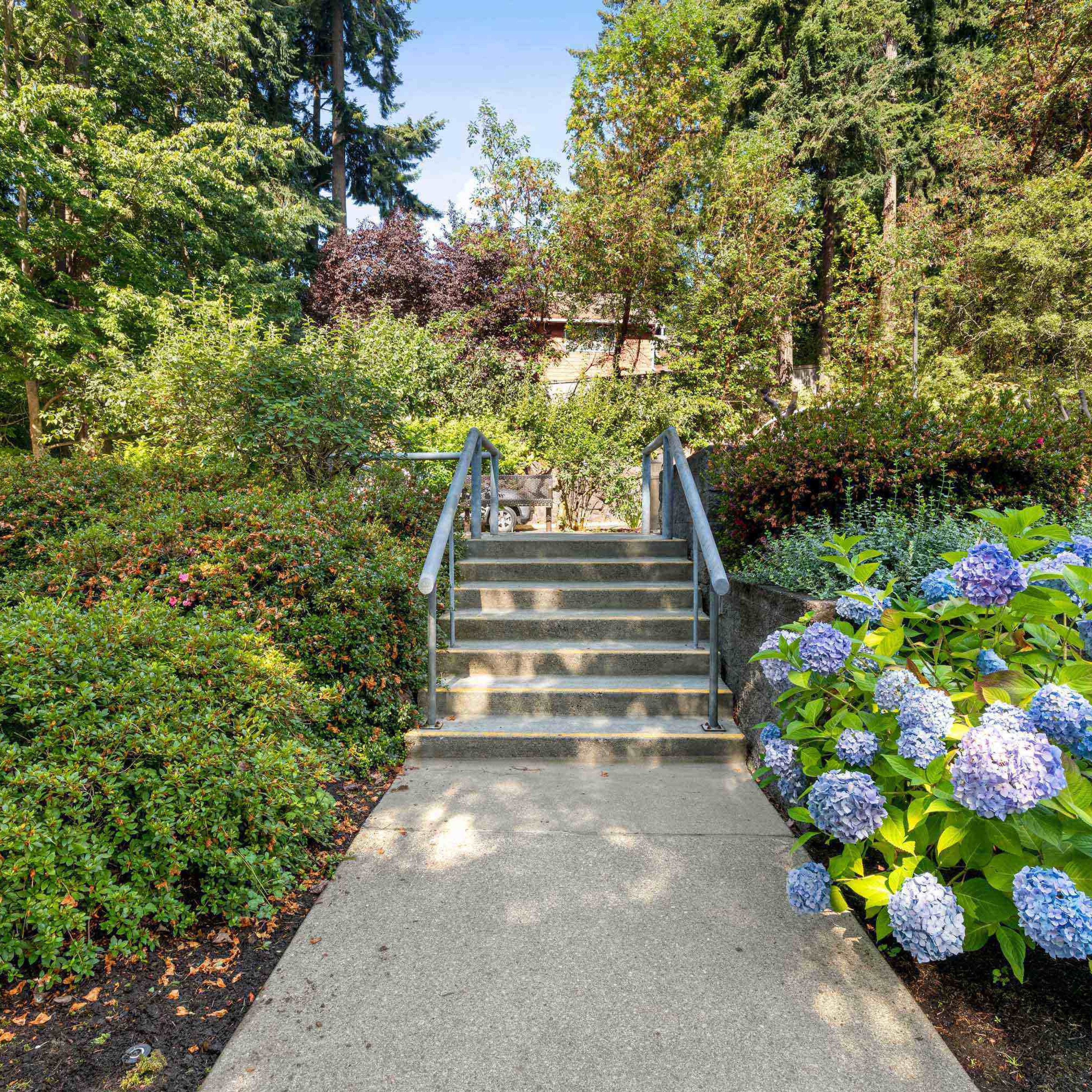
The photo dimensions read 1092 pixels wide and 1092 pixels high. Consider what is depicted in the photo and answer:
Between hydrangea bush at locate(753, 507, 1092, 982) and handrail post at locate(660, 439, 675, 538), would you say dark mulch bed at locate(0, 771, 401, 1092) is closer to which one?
hydrangea bush at locate(753, 507, 1092, 982)

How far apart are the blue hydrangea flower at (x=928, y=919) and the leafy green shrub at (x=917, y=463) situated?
2602mm

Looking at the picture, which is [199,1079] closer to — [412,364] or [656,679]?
[656,679]

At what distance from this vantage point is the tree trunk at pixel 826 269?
1367cm

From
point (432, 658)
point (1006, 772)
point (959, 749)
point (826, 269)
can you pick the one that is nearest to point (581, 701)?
point (432, 658)

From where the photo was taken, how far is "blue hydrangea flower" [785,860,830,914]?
65.7 inches

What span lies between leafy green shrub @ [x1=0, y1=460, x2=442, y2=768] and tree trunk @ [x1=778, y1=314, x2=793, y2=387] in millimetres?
11020

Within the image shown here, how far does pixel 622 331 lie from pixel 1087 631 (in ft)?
34.8

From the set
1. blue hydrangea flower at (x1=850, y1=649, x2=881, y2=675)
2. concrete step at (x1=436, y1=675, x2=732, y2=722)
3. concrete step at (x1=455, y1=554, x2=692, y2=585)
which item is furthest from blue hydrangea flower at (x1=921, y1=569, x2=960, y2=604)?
concrete step at (x1=455, y1=554, x2=692, y2=585)

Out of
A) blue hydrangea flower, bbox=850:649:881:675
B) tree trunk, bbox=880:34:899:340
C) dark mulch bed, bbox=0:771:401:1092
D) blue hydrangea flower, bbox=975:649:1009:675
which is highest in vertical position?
tree trunk, bbox=880:34:899:340

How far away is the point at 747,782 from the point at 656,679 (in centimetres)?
85

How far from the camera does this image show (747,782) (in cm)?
287

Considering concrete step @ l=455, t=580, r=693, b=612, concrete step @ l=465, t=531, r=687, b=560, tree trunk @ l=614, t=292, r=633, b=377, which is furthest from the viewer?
tree trunk @ l=614, t=292, r=633, b=377

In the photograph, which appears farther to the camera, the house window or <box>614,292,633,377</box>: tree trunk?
the house window

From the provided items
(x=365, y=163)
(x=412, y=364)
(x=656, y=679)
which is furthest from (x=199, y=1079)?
(x=365, y=163)
